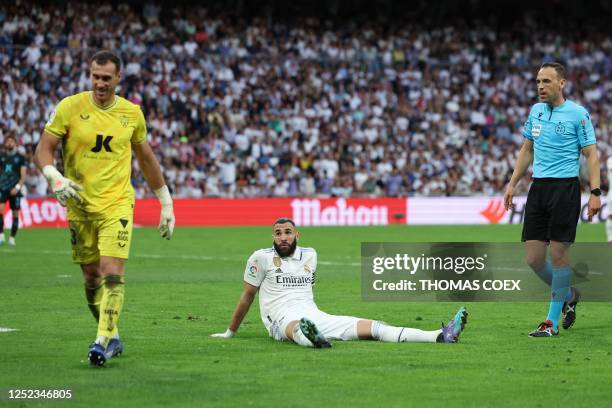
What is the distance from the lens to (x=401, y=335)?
33.3ft

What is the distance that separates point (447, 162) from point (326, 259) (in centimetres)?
1916

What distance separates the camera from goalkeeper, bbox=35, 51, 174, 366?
8.83 m

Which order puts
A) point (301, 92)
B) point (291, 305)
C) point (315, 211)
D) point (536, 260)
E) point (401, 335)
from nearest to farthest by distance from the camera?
point (401, 335), point (291, 305), point (536, 260), point (315, 211), point (301, 92)

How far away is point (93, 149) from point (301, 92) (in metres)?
32.1

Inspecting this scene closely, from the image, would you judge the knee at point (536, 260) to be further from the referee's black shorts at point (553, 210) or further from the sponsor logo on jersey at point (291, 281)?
the sponsor logo on jersey at point (291, 281)

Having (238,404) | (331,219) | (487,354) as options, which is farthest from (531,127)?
(331,219)

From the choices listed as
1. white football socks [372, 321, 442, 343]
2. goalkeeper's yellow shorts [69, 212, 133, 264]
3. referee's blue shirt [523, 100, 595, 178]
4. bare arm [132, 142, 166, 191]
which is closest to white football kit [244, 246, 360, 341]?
white football socks [372, 321, 442, 343]

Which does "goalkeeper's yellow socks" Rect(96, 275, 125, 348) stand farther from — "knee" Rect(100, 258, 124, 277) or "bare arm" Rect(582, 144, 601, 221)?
"bare arm" Rect(582, 144, 601, 221)

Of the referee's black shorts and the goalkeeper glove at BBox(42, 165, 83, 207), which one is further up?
the goalkeeper glove at BBox(42, 165, 83, 207)

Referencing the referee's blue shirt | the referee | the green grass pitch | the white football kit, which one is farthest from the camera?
the referee's blue shirt

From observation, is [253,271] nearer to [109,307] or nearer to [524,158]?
[109,307]

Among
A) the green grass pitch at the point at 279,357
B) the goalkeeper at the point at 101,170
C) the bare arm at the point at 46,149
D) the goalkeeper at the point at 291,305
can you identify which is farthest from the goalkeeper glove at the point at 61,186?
the goalkeeper at the point at 291,305

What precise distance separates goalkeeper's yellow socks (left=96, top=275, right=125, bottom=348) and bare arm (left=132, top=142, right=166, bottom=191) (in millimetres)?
1043

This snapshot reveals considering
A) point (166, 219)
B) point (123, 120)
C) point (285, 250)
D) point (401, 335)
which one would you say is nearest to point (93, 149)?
point (123, 120)
